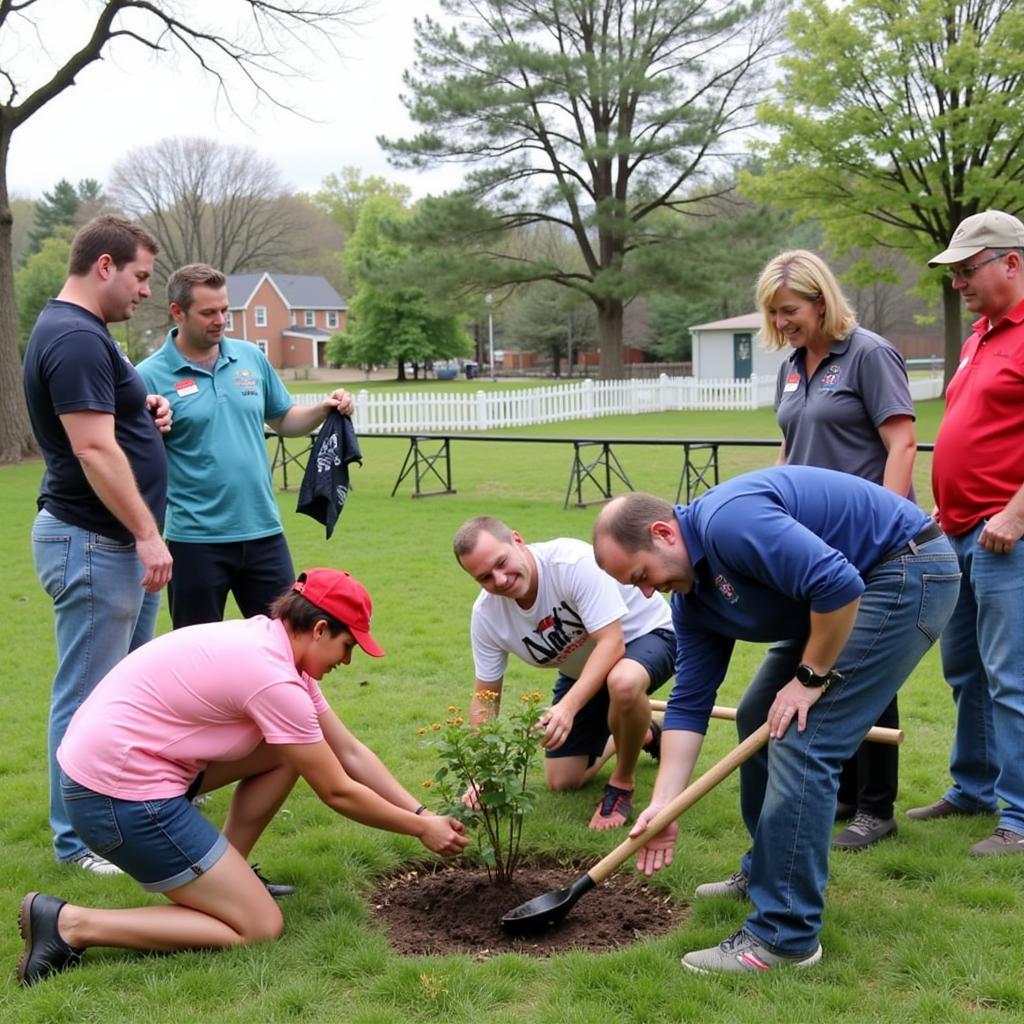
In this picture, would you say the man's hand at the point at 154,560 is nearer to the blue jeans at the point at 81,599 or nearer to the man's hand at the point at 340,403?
the blue jeans at the point at 81,599

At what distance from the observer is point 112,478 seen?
3.80 m

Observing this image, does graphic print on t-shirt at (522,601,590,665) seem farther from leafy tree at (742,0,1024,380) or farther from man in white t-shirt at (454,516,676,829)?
leafy tree at (742,0,1024,380)

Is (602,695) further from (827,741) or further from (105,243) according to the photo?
(105,243)

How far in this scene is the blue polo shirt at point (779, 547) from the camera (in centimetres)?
284

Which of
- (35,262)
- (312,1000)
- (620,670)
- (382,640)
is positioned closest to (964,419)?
(620,670)

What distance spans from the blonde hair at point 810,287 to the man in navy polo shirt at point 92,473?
2.25 metres

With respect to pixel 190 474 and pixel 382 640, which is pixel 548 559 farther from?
pixel 382 640

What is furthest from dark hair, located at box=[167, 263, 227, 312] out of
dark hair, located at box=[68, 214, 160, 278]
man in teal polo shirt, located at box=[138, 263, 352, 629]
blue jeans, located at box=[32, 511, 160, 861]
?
blue jeans, located at box=[32, 511, 160, 861]

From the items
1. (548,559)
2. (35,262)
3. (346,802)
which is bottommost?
(346,802)

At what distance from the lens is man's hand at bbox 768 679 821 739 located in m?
3.07

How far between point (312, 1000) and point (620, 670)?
173cm

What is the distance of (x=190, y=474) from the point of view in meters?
4.65

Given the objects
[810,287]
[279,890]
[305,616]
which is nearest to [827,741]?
[305,616]

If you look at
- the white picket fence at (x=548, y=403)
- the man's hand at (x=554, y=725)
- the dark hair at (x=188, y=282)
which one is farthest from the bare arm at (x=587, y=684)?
the white picket fence at (x=548, y=403)
